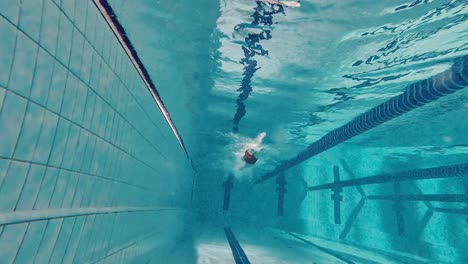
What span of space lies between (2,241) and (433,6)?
848cm

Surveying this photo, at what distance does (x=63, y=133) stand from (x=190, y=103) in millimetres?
9722

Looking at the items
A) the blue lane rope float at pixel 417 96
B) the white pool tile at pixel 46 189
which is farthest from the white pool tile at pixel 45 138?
the blue lane rope float at pixel 417 96

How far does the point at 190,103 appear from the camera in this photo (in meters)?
12.5

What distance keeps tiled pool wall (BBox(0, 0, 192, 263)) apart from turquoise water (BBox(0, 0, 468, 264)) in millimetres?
16

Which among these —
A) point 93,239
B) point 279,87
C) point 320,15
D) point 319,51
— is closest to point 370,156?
point 279,87

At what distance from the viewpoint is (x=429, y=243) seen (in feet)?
63.1

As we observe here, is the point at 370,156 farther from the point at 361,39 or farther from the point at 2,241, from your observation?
the point at 2,241

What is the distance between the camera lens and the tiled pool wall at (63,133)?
7.01 feet

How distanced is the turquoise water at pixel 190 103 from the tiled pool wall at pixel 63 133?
0.02 meters

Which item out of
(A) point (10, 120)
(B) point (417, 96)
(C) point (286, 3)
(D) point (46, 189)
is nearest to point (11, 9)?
(A) point (10, 120)

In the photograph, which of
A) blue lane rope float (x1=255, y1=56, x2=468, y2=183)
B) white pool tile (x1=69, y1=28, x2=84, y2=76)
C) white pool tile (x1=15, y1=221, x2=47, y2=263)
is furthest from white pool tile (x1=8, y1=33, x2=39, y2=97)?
blue lane rope float (x1=255, y1=56, x2=468, y2=183)

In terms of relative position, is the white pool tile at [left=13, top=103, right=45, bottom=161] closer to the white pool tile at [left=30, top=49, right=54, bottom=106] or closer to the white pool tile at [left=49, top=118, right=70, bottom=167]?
the white pool tile at [left=30, top=49, right=54, bottom=106]

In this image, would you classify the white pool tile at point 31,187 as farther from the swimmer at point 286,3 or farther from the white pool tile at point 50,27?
the swimmer at point 286,3

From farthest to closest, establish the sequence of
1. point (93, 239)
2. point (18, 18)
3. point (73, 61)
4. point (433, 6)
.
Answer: point (433, 6), point (93, 239), point (73, 61), point (18, 18)
